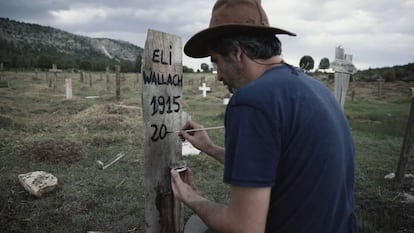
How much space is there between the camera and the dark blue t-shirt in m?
1.19

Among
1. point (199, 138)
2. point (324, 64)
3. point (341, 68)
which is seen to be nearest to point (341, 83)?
point (341, 68)

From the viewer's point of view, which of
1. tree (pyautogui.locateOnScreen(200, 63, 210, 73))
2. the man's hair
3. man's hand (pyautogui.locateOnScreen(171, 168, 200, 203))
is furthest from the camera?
tree (pyautogui.locateOnScreen(200, 63, 210, 73))

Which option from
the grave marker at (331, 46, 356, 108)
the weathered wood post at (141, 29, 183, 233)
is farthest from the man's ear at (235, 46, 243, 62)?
the grave marker at (331, 46, 356, 108)

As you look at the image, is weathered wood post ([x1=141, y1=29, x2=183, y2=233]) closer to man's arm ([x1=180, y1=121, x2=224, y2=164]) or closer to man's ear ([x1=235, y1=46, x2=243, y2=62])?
man's arm ([x1=180, y1=121, x2=224, y2=164])

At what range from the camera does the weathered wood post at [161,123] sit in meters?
2.14

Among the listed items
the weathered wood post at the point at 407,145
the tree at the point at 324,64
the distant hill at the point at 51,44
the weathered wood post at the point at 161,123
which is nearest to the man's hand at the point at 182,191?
the weathered wood post at the point at 161,123

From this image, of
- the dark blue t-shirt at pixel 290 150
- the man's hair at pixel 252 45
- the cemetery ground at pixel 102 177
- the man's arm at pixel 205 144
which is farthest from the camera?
the cemetery ground at pixel 102 177

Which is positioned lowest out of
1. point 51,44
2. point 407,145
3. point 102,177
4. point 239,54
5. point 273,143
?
point 102,177

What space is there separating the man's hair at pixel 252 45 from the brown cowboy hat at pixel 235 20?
3 cm

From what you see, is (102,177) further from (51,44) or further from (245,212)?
(51,44)

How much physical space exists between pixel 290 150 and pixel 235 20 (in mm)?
776

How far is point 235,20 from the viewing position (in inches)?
63.7

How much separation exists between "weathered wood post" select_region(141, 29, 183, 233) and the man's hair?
0.70m

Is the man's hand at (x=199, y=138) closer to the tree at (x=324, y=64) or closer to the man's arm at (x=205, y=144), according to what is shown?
the man's arm at (x=205, y=144)
